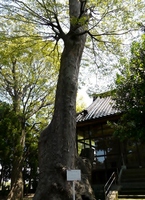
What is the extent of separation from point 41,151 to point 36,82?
8.44m

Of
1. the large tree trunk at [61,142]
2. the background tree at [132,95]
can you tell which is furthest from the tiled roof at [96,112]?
the large tree trunk at [61,142]

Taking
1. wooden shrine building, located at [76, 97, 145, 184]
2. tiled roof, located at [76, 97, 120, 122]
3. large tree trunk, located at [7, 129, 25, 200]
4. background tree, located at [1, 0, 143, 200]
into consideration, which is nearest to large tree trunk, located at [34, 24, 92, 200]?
background tree, located at [1, 0, 143, 200]

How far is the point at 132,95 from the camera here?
5.48m

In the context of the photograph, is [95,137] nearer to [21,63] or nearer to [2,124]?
[2,124]

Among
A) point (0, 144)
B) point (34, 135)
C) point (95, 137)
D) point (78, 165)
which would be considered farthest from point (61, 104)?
point (34, 135)

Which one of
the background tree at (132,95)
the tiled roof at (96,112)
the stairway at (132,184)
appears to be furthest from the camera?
the tiled roof at (96,112)

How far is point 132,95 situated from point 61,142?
2222mm

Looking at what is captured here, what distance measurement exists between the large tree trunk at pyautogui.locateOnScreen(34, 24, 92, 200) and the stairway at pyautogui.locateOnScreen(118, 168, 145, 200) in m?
4.02

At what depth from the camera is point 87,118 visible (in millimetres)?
12406

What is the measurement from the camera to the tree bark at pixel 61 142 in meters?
4.52

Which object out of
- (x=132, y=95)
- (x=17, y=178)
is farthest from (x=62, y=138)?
(x=17, y=178)

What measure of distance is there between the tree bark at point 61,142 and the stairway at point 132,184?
13.4 feet

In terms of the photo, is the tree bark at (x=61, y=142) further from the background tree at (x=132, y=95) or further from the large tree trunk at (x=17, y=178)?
the large tree trunk at (x=17, y=178)

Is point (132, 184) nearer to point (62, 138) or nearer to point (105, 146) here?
point (105, 146)
